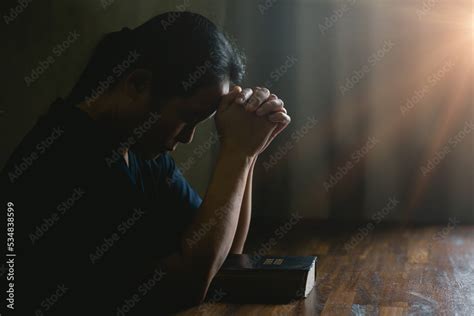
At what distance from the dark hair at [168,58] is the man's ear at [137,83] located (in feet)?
0.03

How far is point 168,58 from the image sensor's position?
1344 millimetres

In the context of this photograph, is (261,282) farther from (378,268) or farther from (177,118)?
(378,268)

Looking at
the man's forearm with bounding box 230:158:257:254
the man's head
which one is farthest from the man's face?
the man's forearm with bounding box 230:158:257:254

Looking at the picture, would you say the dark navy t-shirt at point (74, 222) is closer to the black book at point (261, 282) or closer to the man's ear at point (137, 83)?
the man's ear at point (137, 83)

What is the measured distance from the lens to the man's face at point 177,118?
4.56 ft

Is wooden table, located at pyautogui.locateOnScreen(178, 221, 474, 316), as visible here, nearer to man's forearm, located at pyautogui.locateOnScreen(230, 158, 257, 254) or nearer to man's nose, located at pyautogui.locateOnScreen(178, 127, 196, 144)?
man's forearm, located at pyautogui.locateOnScreen(230, 158, 257, 254)

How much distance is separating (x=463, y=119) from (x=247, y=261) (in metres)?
2.09

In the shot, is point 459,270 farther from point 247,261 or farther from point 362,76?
point 362,76

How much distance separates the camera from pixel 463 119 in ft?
11.2

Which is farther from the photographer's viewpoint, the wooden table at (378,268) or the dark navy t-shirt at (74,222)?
the wooden table at (378,268)

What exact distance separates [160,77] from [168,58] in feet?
0.13

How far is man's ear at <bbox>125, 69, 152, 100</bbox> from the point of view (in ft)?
4.43

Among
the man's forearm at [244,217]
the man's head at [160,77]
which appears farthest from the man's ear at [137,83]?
the man's forearm at [244,217]

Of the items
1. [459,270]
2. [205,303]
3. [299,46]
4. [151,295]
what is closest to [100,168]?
[151,295]
